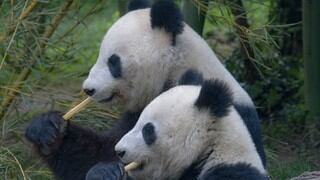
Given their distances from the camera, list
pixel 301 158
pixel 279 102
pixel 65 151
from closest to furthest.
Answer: pixel 65 151 < pixel 301 158 < pixel 279 102

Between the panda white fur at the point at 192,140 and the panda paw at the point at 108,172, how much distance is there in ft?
0.24

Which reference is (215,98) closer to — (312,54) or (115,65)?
(115,65)

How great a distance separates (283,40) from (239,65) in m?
0.57

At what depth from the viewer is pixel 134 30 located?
483cm

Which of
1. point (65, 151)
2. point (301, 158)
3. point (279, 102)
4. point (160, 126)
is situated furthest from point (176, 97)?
point (279, 102)

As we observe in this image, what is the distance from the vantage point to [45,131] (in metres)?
4.75

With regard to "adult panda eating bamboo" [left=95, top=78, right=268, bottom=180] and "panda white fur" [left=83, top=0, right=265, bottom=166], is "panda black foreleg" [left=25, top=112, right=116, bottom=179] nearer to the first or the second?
"panda white fur" [left=83, top=0, right=265, bottom=166]

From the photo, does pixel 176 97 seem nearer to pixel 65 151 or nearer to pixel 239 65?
pixel 65 151

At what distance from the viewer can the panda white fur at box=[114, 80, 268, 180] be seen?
164 inches

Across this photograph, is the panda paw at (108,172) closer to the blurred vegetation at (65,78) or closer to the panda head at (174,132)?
the panda head at (174,132)

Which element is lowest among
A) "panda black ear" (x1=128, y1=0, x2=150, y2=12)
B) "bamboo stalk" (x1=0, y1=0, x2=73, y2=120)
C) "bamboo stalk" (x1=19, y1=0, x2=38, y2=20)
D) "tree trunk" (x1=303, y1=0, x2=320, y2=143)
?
"tree trunk" (x1=303, y1=0, x2=320, y2=143)

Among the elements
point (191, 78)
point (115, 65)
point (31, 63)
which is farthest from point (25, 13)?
point (191, 78)

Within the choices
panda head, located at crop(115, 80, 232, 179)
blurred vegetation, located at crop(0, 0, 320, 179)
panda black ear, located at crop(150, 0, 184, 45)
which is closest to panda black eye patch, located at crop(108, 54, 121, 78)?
panda black ear, located at crop(150, 0, 184, 45)

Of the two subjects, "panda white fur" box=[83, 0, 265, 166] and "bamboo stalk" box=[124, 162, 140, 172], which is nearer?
"bamboo stalk" box=[124, 162, 140, 172]
